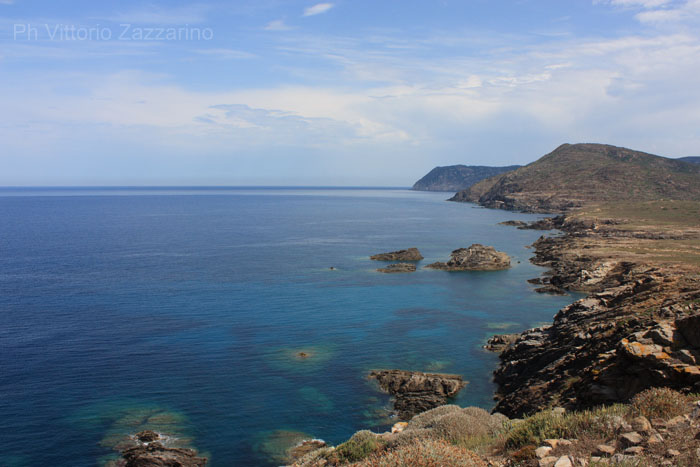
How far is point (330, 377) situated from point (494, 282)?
3852cm

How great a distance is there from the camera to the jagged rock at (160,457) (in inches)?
910

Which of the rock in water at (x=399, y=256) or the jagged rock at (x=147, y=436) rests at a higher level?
the rock in water at (x=399, y=256)

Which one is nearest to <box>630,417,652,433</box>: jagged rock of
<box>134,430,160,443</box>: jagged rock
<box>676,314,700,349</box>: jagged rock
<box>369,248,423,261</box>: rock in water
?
<box>676,314,700,349</box>: jagged rock

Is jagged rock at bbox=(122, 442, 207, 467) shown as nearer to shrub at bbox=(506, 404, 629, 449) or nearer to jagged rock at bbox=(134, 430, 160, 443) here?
jagged rock at bbox=(134, 430, 160, 443)

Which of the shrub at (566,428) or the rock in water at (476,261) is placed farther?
the rock in water at (476,261)

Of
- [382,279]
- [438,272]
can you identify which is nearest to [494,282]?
[438,272]

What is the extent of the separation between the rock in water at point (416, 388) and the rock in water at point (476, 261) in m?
42.8

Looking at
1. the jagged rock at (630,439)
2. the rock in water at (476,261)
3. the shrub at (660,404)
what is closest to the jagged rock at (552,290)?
the rock in water at (476,261)

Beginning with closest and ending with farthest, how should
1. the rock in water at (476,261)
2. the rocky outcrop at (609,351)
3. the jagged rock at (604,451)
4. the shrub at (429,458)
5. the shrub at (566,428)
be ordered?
the shrub at (429,458)
the jagged rock at (604,451)
the shrub at (566,428)
the rocky outcrop at (609,351)
the rock in water at (476,261)

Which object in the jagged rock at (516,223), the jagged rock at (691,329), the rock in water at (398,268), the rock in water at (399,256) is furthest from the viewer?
the jagged rock at (516,223)

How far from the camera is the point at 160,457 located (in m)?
23.4

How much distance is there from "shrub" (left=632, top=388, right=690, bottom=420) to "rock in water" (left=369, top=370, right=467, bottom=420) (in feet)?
51.5

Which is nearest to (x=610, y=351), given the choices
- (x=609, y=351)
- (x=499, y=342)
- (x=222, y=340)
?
(x=609, y=351)

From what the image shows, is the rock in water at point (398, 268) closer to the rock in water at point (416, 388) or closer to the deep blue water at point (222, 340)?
the deep blue water at point (222, 340)
